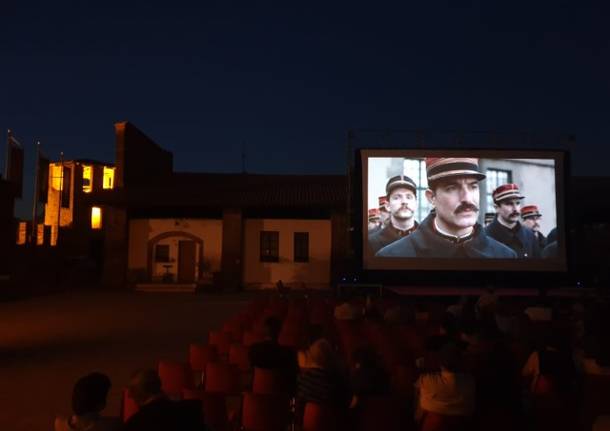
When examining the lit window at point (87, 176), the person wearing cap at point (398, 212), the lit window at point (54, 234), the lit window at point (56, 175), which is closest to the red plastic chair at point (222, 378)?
the person wearing cap at point (398, 212)

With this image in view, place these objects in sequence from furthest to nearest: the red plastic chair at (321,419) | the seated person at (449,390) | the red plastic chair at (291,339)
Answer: the red plastic chair at (291,339), the seated person at (449,390), the red plastic chair at (321,419)

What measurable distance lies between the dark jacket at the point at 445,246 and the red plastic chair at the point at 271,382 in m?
11.1

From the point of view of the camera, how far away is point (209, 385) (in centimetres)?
503

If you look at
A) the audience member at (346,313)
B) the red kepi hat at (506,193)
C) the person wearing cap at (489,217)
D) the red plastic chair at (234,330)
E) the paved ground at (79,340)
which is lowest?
the paved ground at (79,340)

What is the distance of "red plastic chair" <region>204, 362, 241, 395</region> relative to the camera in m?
5.00

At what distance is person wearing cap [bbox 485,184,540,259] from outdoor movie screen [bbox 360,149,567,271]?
1.0 inches

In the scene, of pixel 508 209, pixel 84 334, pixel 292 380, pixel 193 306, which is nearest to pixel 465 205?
pixel 508 209

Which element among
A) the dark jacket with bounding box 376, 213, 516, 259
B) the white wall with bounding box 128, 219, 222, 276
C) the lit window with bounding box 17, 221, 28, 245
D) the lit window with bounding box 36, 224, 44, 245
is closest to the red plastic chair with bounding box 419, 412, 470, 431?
the dark jacket with bounding box 376, 213, 516, 259

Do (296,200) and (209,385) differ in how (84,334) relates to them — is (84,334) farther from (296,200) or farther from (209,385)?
(296,200)

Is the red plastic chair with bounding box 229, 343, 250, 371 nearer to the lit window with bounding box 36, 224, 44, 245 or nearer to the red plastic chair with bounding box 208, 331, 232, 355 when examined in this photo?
the red plastic chair with bounding box 208, 331, 232, 355

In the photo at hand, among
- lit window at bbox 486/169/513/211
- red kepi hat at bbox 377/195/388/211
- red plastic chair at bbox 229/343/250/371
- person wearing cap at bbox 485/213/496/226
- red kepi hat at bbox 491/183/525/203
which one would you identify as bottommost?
red plastic chair at bbox 229/343/250/371

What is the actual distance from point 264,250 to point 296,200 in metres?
2.39

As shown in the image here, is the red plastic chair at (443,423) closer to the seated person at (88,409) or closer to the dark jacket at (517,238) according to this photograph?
the seated person at (88,409)

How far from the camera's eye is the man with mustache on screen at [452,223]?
50.3 feet
